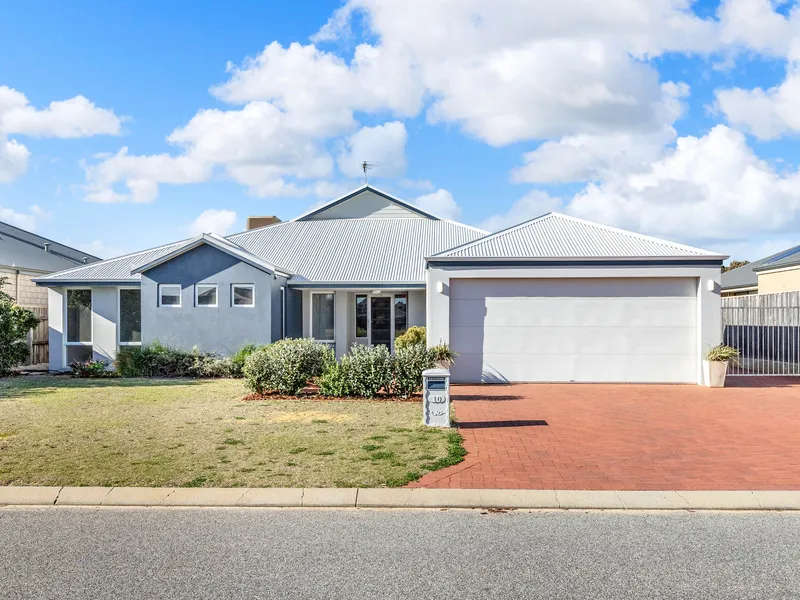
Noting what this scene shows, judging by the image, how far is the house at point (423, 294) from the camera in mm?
16516

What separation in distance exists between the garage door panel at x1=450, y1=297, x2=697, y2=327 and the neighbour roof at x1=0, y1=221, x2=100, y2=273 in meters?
16.8

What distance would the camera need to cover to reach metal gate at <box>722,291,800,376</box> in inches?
786

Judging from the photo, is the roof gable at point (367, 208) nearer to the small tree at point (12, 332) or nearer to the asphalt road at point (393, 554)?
the small tree at point (12, 332)

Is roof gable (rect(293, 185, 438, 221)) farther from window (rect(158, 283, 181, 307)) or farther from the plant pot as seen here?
the plant pot

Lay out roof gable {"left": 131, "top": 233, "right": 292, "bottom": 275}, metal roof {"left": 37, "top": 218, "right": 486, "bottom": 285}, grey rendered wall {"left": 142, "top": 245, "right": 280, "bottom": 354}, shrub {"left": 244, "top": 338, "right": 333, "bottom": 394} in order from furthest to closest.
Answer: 1. metal roof {"left": 37, "top": 218, "right": 486, "bottom": 285}
2. grey rendered wall {"left": 142, "top": 245, "right": 280, "bottom": 354}
3. roof gable {"left": 131, "top": 233, "right": 292, "bottom": 275}
4. shrub {"left": 244, "top": 338, "right": 333, "bottom": 394}

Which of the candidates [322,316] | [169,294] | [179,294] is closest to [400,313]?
[322,316]

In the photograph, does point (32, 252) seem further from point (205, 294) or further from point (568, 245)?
point (568, 245)

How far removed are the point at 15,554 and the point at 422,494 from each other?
3706 mm

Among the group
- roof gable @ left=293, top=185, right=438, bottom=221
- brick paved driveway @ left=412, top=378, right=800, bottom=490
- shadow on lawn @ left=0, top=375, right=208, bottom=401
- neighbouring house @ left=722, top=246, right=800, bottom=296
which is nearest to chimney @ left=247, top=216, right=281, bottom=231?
roof gable @ left=293, top=185, right=438, bottom=221

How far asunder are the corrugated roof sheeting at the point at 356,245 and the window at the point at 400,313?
942 mm

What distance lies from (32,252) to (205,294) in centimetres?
1119

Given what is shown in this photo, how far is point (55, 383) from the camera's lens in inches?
684

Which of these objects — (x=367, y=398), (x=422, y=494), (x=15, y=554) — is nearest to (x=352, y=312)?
(x=367, y=398)

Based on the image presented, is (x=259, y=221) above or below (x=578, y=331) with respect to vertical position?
above
